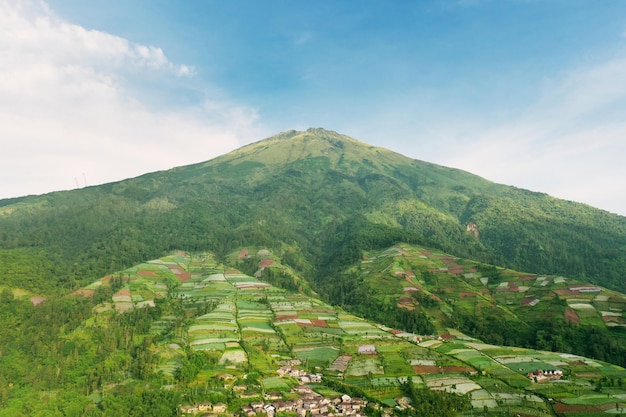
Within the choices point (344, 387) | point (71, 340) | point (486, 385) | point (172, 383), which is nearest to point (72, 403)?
point (172, 383)

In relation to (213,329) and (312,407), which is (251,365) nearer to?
(312,407)

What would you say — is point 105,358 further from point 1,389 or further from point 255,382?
point 255,382

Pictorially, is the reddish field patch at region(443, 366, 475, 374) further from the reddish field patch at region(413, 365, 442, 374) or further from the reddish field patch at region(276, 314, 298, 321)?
the reddish field patch at region(276, 314, 298, 321)

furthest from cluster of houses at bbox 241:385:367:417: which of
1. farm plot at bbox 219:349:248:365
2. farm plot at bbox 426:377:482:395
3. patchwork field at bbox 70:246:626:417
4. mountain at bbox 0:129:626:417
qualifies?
farm plot at bbox 219:349:248:365

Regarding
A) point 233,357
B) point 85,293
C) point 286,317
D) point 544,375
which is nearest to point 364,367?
point 233,357

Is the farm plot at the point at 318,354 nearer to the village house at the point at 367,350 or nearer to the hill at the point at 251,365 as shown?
the hill at the point at 251,365
